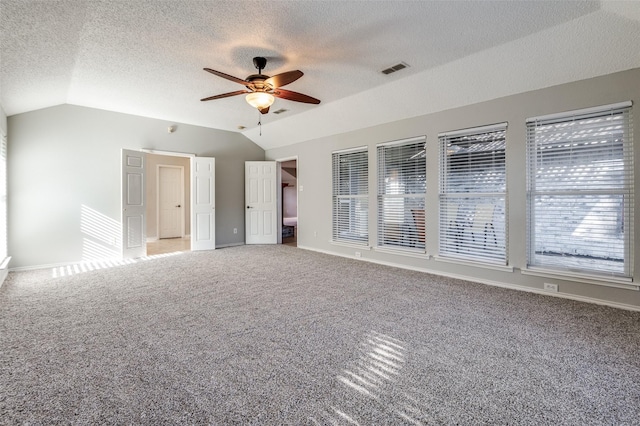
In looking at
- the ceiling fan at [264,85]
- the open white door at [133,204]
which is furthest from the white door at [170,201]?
the ceiling fan at [264,85]

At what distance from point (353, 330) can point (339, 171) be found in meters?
3.91

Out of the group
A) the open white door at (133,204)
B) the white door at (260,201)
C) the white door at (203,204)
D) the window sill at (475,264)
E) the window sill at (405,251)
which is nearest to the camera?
the window sill at (475,264)

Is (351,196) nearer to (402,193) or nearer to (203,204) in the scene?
(402,193)

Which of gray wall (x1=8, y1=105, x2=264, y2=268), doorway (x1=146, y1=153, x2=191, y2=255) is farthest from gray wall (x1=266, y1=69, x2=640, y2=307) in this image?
doorway (x1=146, y1=153, x2=191, y2=255)

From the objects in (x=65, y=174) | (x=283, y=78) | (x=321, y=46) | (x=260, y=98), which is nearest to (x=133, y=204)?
(x=65, y=174)

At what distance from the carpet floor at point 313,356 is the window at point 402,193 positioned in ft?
4.22

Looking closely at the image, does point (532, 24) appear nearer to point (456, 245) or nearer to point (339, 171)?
point (456, 245)

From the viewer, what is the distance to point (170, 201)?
8633mm

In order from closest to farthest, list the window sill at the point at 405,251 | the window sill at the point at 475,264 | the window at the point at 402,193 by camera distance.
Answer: the window sill at the point at 475,264 → the window sill at the point at 405,251 → the window at the point at 402,193

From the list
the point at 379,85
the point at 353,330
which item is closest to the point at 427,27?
the point at 379,85

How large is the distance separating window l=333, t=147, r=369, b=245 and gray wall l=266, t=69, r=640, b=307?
0.51ft

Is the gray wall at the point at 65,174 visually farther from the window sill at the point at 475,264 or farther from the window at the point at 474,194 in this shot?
the window sill at the point at 475,264

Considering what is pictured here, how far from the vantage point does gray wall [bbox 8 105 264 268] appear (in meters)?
4.65

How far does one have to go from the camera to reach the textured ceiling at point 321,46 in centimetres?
248
